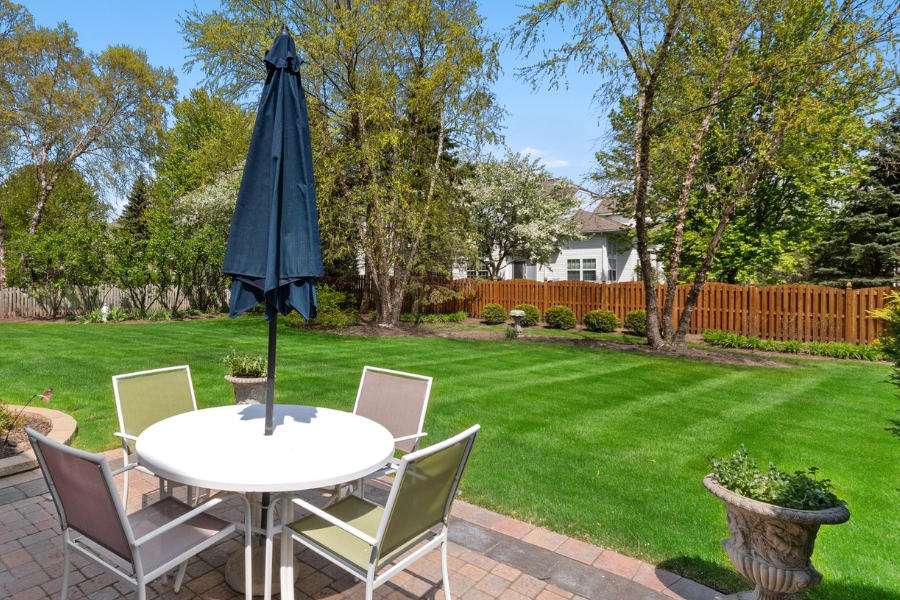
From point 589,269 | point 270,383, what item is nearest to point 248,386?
point 270,383

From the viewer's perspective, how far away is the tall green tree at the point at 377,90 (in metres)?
13.3

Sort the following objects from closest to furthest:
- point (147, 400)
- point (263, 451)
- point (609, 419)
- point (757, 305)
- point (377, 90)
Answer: point (263, 451) < point (147, 400) < point (609, 419) < point (757, 305) < point (377, 90)

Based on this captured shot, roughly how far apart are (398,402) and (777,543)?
2286 millimetres

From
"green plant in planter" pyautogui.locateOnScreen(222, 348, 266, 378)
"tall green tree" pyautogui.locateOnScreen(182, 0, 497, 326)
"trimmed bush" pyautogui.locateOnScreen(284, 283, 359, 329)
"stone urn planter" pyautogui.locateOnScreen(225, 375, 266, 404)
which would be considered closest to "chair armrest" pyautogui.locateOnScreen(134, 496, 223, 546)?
"stone urn planter" pyautogui.locateOnScreen(225, 375, 266, 404)

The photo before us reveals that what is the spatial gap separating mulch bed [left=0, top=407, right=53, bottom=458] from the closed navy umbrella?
3197 millimetres

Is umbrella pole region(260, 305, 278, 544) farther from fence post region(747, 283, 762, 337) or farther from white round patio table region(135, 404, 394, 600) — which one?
fence post region(747, 283, 762, 337)

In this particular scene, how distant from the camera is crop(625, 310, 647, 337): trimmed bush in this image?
579 inches

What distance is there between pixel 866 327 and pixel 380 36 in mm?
14406

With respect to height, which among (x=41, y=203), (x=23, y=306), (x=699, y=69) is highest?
(x=699, y=69)

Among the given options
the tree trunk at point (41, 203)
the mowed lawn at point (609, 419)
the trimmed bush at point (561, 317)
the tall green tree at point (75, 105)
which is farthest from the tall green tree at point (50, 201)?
the trimmed bush at point (561, 317)

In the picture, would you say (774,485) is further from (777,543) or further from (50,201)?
(50,201)

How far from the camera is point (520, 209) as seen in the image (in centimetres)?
2241

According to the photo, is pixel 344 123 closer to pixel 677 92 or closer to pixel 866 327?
pixel 677 92

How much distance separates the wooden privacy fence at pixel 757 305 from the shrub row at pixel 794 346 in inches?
19.4
